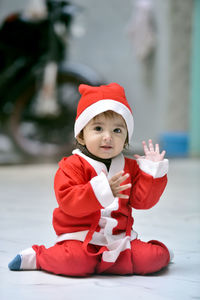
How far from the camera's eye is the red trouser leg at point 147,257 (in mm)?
1135

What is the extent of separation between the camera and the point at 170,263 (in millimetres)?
1249

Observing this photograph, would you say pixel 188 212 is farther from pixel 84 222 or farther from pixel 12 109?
pixel 12 109

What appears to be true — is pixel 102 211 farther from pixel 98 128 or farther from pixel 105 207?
pixel 98 128

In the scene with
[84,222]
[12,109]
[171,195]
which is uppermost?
[12,109]

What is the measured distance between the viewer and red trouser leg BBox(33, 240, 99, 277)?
1.10 meters

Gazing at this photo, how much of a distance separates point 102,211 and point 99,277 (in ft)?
0.50

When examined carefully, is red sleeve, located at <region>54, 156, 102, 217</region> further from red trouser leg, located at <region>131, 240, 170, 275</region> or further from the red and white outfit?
red trouser leg, located at <region>131, 240, 170, 275</region>

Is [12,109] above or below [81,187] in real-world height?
above

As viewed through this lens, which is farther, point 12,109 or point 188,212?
point 12,109

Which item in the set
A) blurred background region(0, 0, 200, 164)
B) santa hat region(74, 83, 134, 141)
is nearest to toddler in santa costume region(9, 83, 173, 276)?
santa hat region(74, 83, 134, 141)

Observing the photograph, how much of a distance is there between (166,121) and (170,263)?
12.1 ft

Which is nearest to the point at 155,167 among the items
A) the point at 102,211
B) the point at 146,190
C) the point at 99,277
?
the point at 146,190

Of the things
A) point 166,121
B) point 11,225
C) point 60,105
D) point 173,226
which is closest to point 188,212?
point 173,226

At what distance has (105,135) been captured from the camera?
1.13 m
